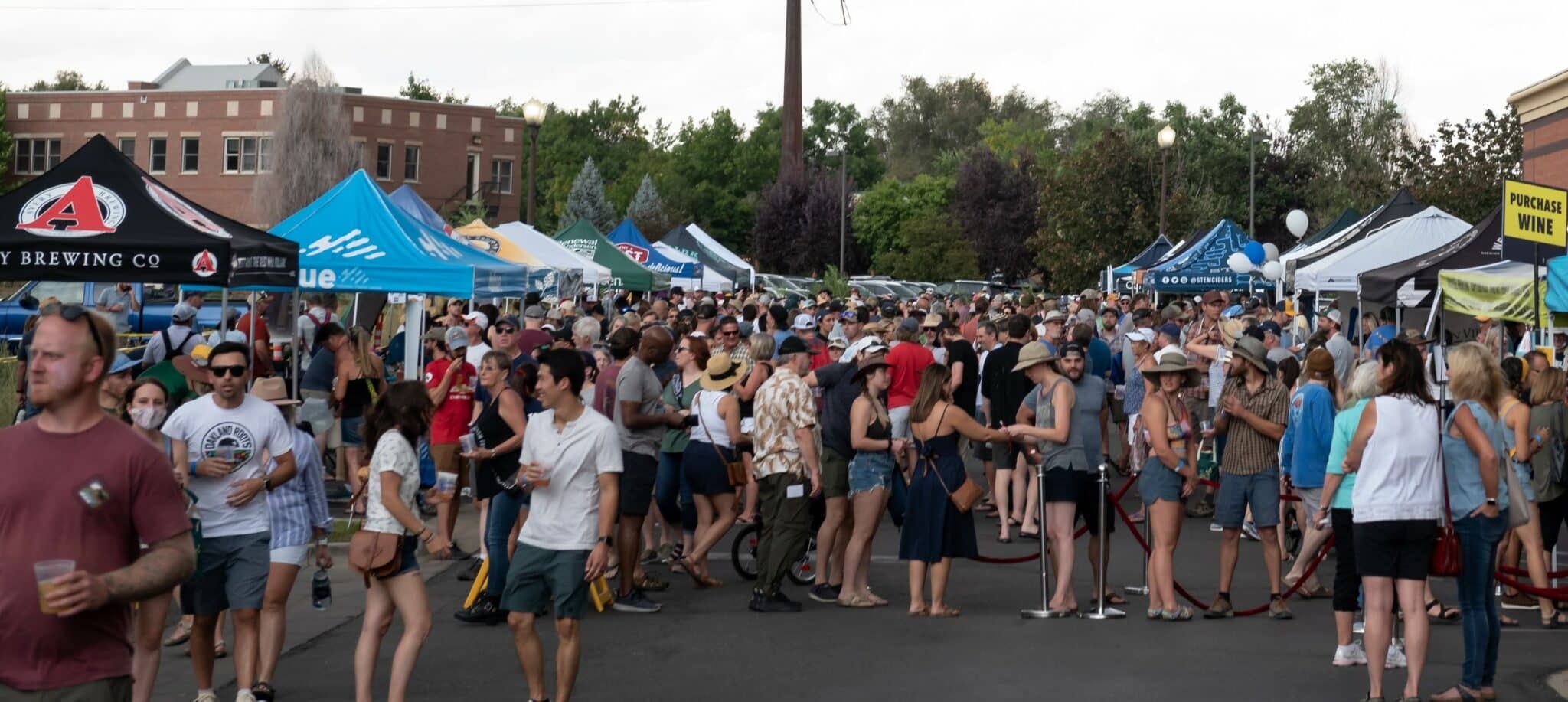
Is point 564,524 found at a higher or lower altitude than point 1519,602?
higher

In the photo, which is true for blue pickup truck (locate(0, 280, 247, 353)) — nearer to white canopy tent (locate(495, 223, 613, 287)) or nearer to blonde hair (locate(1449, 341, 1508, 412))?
white canopy tent (locate(495, 223, 613, 287))

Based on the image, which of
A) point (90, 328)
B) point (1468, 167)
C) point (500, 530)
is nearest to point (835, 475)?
point (500, 530)

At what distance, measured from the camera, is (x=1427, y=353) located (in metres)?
17.1

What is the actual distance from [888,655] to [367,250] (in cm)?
884

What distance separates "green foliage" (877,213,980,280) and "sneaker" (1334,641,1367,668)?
5801 centimetres

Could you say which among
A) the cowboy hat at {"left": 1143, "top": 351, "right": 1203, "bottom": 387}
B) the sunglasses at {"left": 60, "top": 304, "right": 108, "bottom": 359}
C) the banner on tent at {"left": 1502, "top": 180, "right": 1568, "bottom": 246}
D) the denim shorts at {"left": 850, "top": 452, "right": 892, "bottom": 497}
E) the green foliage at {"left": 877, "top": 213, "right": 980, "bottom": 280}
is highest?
the green foliage at {"left": 877, "top": 213, "right": 980, "bottom": 280}

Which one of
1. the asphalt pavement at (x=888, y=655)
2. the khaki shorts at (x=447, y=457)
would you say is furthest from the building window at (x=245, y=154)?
the asphalt pavement at (x=888, y=655)

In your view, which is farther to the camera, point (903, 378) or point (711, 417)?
point (903, 378)

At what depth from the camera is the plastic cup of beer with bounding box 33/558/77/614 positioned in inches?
152

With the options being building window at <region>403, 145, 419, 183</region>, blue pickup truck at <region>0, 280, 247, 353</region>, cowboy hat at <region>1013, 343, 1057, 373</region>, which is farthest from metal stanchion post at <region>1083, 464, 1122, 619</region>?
building window at <region>403, 145, 419, 183</region>

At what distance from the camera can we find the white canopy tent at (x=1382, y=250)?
21297 millimetres

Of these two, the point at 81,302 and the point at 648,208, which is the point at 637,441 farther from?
the point at 648,208

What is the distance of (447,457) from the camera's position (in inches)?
502

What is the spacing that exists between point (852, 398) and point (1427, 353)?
849 centimetres
